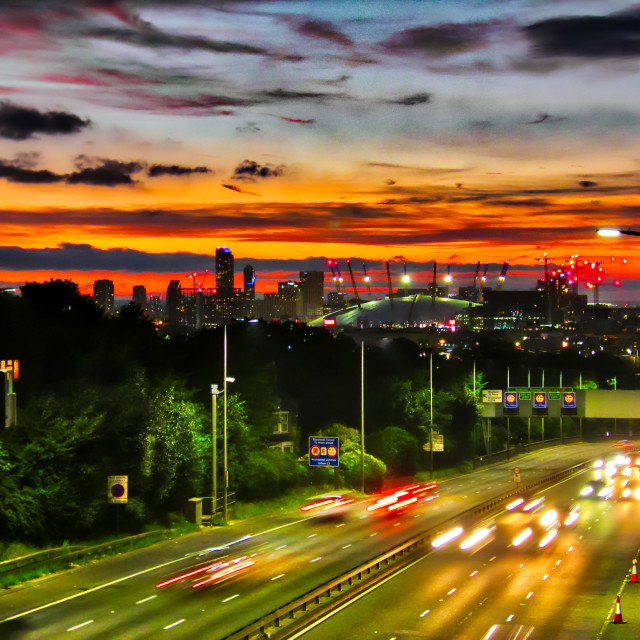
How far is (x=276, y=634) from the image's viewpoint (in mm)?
26391

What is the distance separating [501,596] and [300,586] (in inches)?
261

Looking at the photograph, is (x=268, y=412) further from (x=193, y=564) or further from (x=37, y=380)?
(x=193, y=564)

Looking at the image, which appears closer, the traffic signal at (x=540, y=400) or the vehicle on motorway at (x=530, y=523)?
the vehicle on motorway at (x=530, y=523)

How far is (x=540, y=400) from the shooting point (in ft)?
302

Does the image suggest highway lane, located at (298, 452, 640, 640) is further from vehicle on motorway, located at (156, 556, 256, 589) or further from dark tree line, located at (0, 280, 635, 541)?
dark tree line, located at (0, 280, 635, 541)

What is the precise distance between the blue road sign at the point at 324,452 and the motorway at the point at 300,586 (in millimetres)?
11250

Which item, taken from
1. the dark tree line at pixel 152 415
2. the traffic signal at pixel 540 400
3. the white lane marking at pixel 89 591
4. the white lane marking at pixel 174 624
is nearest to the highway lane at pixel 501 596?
the white lane marking at pixel 174 624

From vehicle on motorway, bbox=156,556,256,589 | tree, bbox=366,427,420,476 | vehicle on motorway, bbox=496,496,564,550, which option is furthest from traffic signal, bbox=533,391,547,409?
vehicle on motorway, bbox=156,556,256,589

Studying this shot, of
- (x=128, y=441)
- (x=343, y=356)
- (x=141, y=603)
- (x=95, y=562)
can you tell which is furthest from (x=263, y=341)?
(x=141, y=603)

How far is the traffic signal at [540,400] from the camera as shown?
3615 inches

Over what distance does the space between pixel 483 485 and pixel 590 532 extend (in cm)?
2838

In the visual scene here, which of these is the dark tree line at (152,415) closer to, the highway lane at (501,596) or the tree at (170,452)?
the tree at (170,452)

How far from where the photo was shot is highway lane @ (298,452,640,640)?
27578 millimetres

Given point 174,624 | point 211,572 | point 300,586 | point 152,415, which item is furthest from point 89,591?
point 152,415
